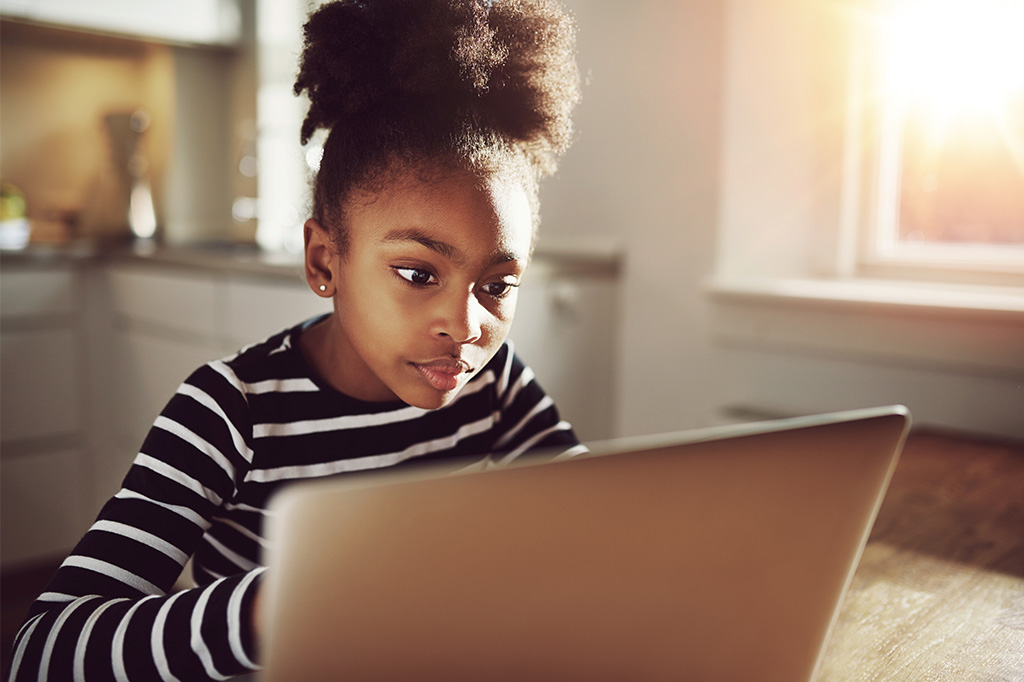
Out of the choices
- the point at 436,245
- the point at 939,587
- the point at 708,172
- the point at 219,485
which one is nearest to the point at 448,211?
the point at 436,245

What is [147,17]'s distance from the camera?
2725 mm

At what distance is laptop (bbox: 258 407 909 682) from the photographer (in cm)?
28

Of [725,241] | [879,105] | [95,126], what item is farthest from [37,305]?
[879,105]

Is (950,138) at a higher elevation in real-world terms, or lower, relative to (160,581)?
higher

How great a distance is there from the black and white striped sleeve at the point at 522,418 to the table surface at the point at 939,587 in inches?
11.1

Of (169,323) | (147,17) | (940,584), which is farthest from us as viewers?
(147,17)

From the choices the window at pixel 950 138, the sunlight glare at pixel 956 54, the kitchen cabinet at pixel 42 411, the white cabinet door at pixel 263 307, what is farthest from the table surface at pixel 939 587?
the kitchen cabinet at pixel 42 411

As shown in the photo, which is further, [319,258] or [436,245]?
[319,258]

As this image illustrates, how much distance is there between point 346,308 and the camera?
63 centimetres

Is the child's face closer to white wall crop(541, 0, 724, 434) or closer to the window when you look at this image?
white wall crop(541, 0, 724, 434)

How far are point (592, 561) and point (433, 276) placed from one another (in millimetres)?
283

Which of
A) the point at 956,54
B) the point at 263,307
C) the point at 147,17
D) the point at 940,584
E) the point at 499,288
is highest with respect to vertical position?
the point at 147,17

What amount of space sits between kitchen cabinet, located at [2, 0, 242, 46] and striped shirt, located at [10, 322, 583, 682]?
2418 mm

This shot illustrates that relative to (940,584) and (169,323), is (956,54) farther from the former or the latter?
(169,323)
